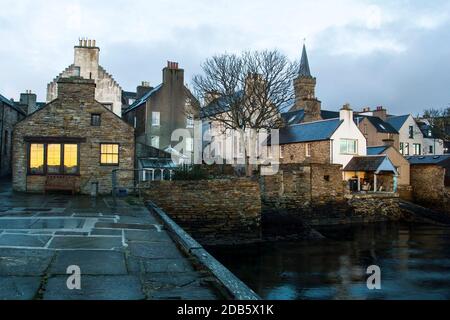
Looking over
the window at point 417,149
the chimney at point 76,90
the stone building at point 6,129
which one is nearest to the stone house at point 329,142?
the window at point 417,149

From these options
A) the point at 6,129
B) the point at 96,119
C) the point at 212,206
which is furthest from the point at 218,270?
the point at 6,129

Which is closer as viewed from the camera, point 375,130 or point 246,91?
point 246,91

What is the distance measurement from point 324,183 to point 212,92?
37.4ft

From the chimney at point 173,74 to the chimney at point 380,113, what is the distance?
104 feet

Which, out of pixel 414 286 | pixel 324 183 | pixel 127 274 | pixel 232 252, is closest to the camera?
pixel 127 274

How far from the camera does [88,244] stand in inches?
347

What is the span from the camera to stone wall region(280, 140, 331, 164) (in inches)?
1457

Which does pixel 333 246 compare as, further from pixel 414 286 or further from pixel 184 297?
pixel 184 297

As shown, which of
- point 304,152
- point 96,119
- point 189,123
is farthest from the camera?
point 304,152

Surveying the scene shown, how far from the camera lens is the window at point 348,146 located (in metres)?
37.4

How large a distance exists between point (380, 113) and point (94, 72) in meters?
38.6

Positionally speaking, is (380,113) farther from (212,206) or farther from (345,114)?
(212,206)

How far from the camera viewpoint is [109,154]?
77.7 ft
